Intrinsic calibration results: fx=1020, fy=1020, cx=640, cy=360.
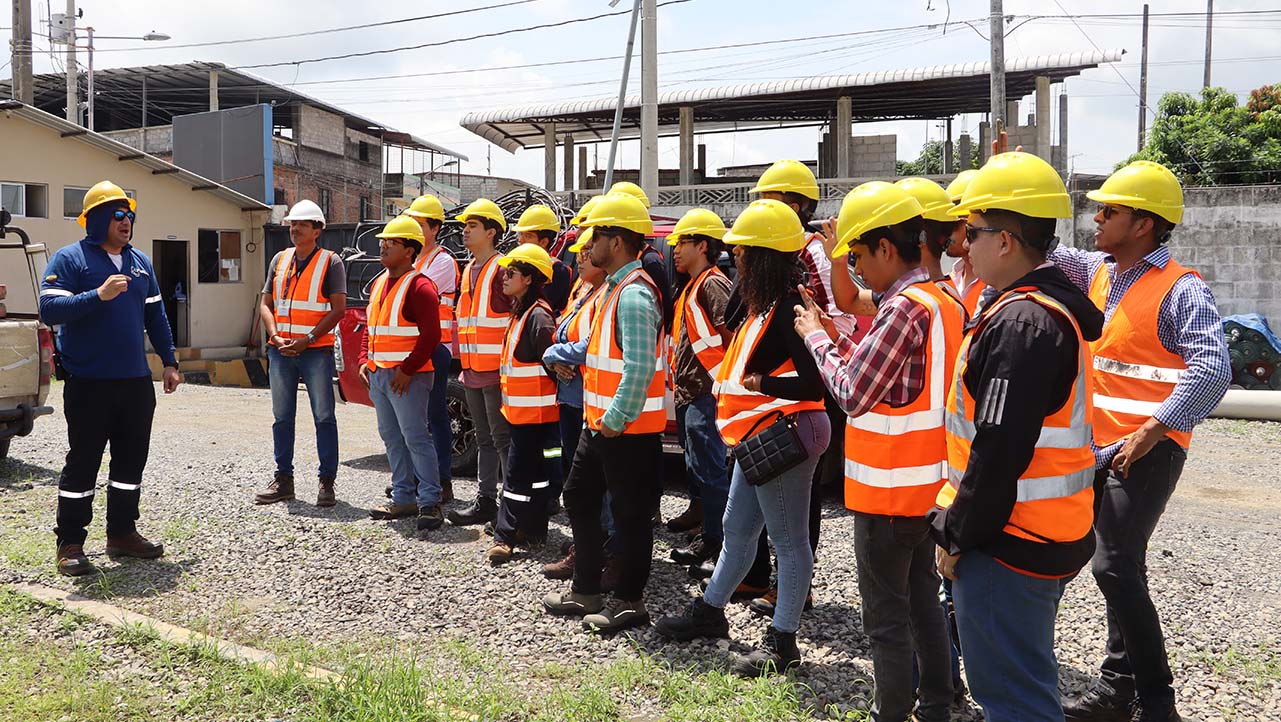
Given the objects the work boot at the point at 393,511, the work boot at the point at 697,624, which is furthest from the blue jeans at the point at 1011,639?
the work boot at the point at 393,511

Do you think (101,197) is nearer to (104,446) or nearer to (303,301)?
(104,446)

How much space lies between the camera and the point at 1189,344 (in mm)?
3445

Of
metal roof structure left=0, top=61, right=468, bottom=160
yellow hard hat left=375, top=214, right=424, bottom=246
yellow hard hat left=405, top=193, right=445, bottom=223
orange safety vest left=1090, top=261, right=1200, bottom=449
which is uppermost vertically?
metal roof structure left=0, top=61, right=468, bottom=160

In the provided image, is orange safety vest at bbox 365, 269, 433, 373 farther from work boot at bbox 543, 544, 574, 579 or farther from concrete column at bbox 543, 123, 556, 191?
concrete column at bbox 543, 123, 556, 191

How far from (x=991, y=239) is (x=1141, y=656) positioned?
5.71 feet

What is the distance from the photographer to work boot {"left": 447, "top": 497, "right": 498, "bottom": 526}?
6.49 m

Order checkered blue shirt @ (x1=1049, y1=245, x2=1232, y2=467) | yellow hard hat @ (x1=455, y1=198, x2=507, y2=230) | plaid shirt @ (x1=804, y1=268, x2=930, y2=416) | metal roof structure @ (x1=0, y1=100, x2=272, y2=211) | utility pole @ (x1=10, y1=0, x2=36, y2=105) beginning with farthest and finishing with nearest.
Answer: utility pole @ (x1=10, y1=0, x2=36, y2=105) < metal roof structure @ (x1=0, y1=100, x2=272, y2=211) < yellow hard hat @ (x1=455, y1=198, x2=507, y2=230) < checkered blue shirt @ (x1=1049, y1=245, x2=1232, y2=467) < plaid shirt @ (x1=804, y1=268, x2=930, y2=416)

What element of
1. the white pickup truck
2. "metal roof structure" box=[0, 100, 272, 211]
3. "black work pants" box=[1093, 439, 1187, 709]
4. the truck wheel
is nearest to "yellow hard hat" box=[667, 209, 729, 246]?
"black work pants" box=[1093, 439, 1187, 709]

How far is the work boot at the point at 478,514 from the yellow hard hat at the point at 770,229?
319 centimetres

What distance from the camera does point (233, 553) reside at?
589 centimetres

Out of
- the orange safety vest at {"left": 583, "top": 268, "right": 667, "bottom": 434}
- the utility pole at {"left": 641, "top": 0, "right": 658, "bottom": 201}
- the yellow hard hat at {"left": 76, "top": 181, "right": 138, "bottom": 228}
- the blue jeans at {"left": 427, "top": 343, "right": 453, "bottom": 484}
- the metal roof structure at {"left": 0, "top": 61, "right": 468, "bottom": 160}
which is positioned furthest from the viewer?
the metal roof structure at {"left": 0, "top": 61, "right": 468, "bottom": 160}

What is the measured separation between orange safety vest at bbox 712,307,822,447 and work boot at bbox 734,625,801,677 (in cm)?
80

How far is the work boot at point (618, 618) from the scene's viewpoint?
456 cm

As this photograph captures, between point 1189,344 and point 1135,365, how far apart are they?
7.7 inches
